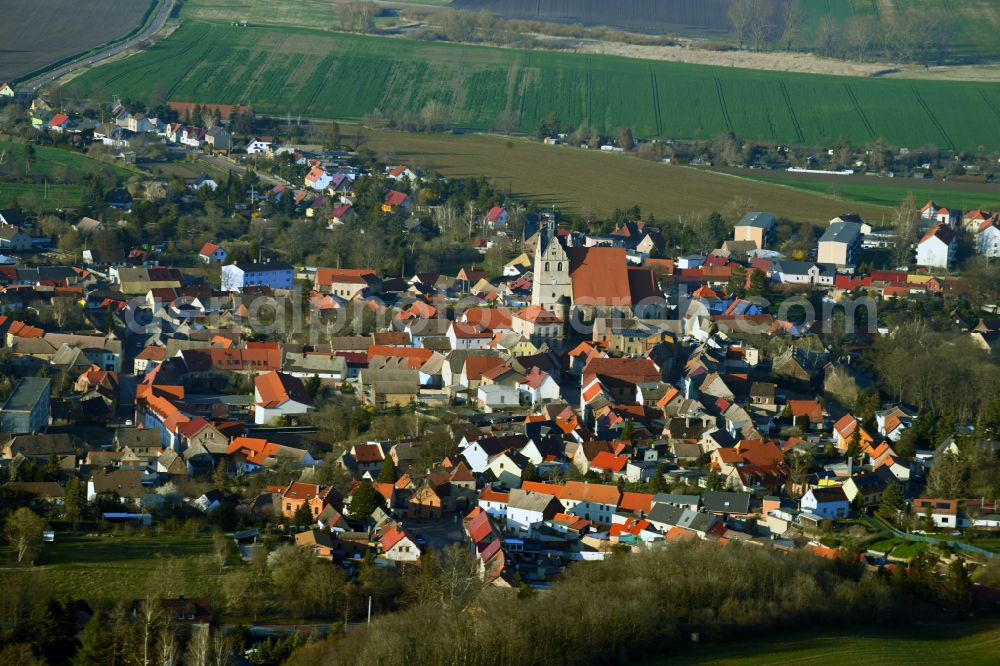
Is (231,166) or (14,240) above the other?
(231,166)

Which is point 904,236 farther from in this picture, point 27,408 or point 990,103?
point 990,103

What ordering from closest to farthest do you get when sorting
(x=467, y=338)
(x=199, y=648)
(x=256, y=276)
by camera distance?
(x=199, y=648) → (x=467, y=338) → (x=256, y=276)

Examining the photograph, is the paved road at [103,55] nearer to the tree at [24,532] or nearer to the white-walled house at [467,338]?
the white-walled house at [467,338]

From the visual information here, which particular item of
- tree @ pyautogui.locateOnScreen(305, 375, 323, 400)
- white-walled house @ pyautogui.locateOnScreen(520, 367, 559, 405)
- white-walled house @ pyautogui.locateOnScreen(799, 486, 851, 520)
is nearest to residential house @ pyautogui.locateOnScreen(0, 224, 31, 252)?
tree @ pyautogui.locateOnScreen(305, 375, 323, 400)

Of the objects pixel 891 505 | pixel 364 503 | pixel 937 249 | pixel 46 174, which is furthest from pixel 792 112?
pixel 364 503

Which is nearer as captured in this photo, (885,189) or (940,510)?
(940,510)

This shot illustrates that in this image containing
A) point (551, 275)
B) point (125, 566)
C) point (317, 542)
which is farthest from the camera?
point (551, 275)
